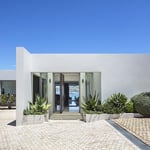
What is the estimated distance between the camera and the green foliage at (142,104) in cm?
1513

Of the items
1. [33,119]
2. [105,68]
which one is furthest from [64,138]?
[105,68]

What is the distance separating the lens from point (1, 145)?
9523mm

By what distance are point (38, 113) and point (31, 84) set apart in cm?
235

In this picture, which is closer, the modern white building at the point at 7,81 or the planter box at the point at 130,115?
the planter box at the point at 130,115

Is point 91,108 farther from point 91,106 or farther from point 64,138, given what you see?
point 64,138

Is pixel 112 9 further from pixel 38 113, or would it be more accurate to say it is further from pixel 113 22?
pixel 38 113

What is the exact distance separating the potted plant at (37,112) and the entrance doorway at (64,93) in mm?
1618

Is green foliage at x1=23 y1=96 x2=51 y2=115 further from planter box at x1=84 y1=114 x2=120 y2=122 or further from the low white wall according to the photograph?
planter box at x1=84 y1=114 x2=120 y2=122

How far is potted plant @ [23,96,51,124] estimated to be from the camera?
14688 millimetres

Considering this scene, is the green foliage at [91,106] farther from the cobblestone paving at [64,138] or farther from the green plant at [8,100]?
the green plant at [8,100]

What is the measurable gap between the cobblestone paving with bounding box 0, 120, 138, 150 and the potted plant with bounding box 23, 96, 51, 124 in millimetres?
988

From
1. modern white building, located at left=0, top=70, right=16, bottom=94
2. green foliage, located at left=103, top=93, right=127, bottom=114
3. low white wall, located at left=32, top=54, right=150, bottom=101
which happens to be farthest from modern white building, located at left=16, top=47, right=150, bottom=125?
modern white building, located at left=0, top=70, right=16, bottom=94

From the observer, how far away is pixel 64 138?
10703mm

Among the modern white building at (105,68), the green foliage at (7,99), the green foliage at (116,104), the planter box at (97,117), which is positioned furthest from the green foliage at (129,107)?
the green foliage at (7,99)
